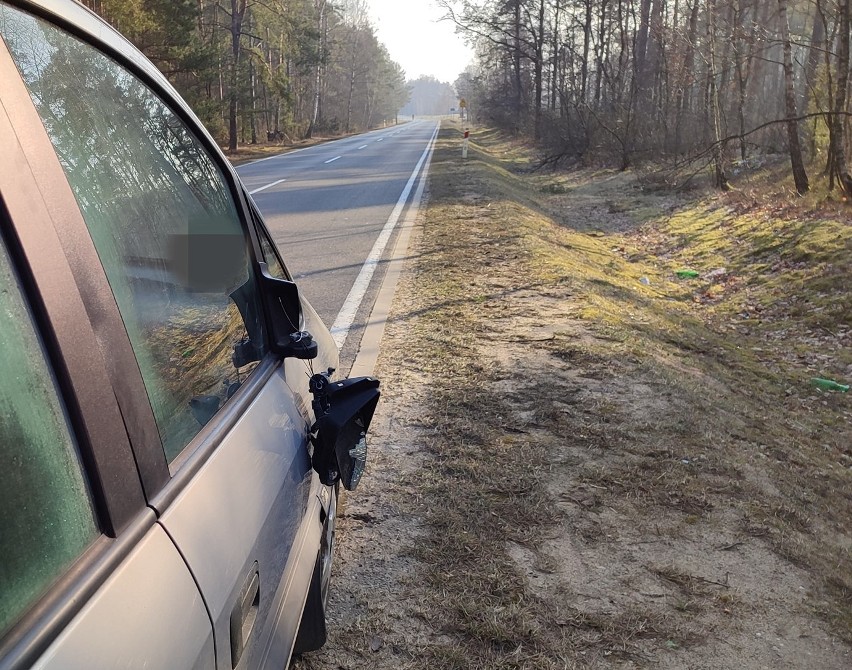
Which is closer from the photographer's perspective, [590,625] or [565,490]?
[590,625]

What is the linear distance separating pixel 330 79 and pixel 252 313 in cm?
6997

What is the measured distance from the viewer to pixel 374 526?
10.2 ft

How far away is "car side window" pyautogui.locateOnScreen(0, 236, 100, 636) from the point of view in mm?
883

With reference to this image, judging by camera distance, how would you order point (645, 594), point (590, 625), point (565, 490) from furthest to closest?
point (565, 490)
point (645, 594)
point (590, 625)

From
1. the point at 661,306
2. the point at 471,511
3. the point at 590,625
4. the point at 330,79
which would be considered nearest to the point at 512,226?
the point at 661,306

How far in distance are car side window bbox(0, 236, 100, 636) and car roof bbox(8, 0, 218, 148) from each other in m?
0.50

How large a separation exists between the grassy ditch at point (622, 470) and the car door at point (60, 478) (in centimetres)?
159

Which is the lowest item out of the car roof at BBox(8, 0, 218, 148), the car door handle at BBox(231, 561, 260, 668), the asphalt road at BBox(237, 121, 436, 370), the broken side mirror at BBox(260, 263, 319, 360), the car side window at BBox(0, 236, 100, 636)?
the asphalt road at BBox(237, 121, 436, 370)

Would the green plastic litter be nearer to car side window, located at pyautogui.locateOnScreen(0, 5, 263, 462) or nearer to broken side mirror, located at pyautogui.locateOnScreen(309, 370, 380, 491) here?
broken side mirror, located at pyautogui.locateOnScreen(309, 370, 380, 491)

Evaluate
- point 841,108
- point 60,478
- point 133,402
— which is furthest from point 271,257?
point 841,108

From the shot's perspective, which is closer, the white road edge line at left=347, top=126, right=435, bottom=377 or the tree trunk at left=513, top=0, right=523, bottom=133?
the white road edge line at left=347, top=126, right=435, bottom=377

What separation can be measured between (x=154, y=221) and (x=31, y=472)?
0.81 metres

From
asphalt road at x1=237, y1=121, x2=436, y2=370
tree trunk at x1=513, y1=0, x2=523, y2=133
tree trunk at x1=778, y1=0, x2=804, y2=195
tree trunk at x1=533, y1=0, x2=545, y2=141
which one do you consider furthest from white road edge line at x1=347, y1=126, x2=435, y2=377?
tree trunk at x1=513, y1=0, x2=523, y2=133

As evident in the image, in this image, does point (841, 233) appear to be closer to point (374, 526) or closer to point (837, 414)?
point (837, 414)
